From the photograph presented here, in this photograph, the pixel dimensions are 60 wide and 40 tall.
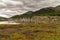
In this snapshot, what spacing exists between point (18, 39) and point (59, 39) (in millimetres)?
6735

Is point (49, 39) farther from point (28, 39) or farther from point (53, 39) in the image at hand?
point (28, 39)

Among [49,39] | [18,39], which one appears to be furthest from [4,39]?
[49,39]

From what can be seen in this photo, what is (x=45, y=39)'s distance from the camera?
28.7m

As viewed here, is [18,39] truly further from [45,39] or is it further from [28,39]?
[45,39]

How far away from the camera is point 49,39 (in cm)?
2894

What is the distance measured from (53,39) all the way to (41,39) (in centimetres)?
196

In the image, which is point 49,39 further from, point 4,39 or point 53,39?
point 4,39

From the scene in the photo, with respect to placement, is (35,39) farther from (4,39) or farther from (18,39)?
(4,39)

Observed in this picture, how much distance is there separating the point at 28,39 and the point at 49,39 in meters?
3.52

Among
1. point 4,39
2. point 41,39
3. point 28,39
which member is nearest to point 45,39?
point 41,39

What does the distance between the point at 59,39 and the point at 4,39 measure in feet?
29.8

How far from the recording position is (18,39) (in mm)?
29312

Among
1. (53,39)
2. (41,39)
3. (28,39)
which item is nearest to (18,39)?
(28,39)

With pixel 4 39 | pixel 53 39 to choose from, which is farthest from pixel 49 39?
pixel 4 39
